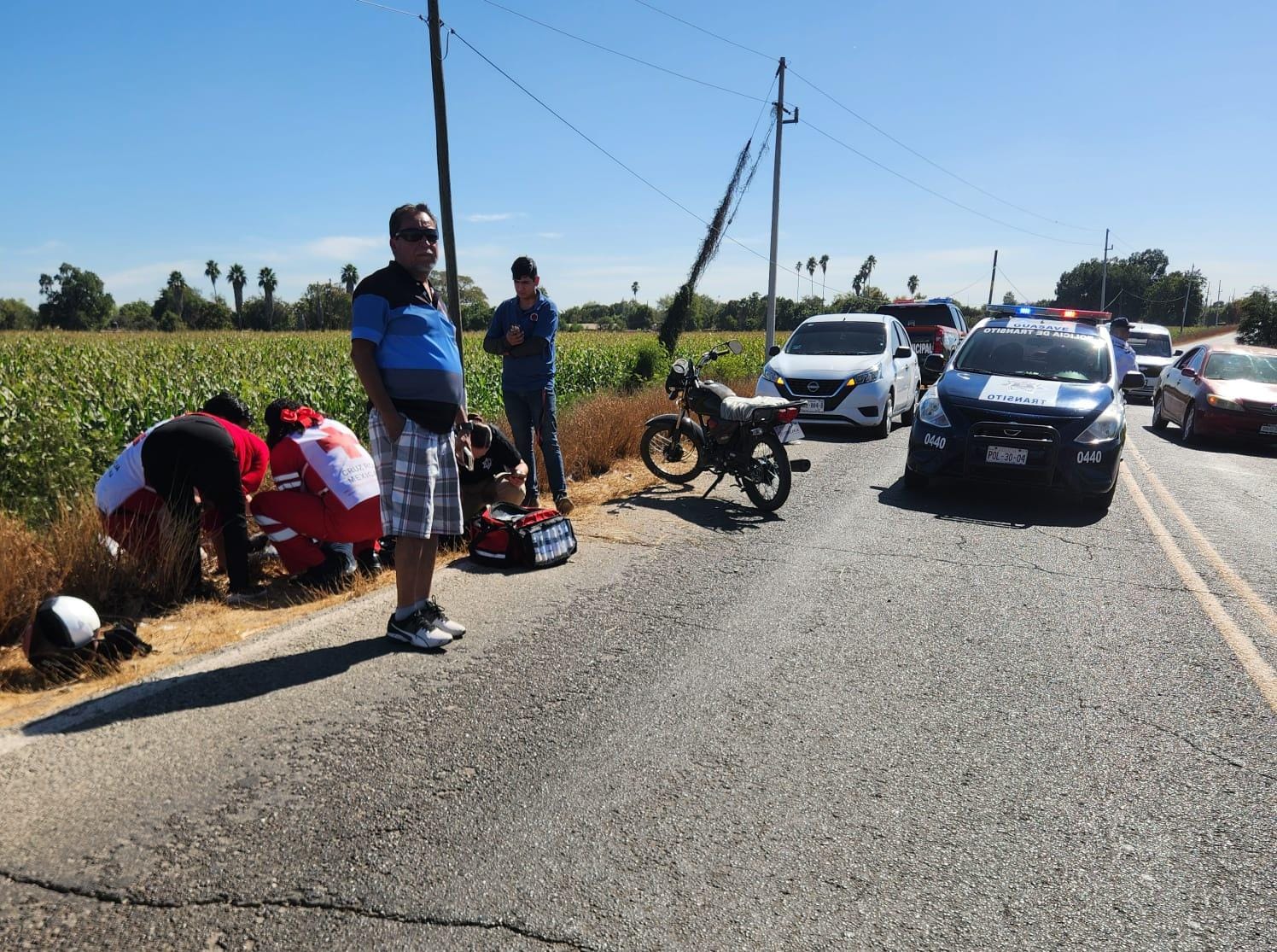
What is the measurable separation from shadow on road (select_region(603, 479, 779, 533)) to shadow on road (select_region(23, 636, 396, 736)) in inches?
146

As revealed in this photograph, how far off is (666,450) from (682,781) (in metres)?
6.01

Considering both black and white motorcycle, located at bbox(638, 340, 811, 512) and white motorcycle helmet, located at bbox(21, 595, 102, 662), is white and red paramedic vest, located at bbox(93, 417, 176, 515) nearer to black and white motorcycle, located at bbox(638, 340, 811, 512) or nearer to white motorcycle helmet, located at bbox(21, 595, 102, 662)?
white motorcycle helmet, located at bbox(21, 595, 102, 662)

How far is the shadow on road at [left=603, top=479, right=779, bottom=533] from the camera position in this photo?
289 inches

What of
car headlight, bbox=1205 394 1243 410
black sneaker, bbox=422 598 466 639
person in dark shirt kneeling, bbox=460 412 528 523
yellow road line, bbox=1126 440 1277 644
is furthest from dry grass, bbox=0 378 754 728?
car headlight, bbox=1205 394 1243 410

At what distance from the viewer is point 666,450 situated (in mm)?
8891

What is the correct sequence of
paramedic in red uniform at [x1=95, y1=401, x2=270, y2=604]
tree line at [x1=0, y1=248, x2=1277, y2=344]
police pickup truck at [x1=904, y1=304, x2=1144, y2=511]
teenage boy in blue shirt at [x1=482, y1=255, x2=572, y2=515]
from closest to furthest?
paramedic in red uniform at [x1=95, y1=401, x2=270, y2=604]
teenage boy in blue shirt at [x1=482, y1=255, x2=572, y2=515]
police pickup truck at [x1=904, y1=304, x2=1144, y2=511]
tree line at [x1=0, y1=248, x2=1277, y2=344]

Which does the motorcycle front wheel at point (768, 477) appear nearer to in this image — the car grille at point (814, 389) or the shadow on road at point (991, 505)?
the shadow on road at point (991, 505)

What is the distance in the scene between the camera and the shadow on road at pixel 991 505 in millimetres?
7551

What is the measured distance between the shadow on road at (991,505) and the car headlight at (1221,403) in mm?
5785

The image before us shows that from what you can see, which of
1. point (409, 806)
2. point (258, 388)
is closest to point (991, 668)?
point (409, 806)

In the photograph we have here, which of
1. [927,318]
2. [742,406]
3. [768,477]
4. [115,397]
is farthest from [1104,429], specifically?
[927,318]

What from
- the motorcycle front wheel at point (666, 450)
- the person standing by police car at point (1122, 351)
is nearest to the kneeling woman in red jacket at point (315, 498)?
the motorcycle front wheel at point (666, 450)

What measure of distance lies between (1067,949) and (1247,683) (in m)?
2.55

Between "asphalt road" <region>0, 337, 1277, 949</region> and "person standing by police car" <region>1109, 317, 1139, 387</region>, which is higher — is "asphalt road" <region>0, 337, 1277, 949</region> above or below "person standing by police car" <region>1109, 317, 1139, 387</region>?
below
